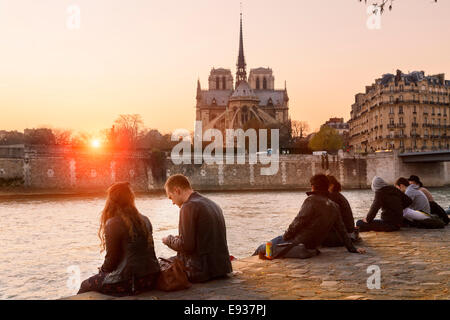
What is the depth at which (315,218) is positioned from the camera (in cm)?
732

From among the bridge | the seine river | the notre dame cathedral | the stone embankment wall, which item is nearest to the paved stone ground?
the seine river

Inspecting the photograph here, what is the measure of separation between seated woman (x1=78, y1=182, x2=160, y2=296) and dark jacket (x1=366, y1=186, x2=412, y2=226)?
5863mm

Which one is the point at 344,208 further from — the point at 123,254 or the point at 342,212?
the point at 123,254

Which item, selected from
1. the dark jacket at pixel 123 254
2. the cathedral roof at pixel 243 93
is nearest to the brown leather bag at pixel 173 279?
the dark jacket at pixel 123 254

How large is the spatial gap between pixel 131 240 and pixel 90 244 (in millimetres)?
11040

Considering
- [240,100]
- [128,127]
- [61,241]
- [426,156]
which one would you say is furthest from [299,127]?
[61,241]

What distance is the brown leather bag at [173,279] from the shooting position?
17.3 feet

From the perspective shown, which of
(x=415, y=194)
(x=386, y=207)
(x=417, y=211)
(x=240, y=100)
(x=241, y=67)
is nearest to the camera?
(x=386, y=207)

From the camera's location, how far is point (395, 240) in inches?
359

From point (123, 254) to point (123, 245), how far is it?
98 millimetres

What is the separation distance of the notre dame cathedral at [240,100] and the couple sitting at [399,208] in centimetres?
7107

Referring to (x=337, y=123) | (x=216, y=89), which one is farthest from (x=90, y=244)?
(x=337, y=123)

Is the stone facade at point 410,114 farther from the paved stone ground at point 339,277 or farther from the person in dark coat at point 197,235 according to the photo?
the person in dark coat at point 197,235
